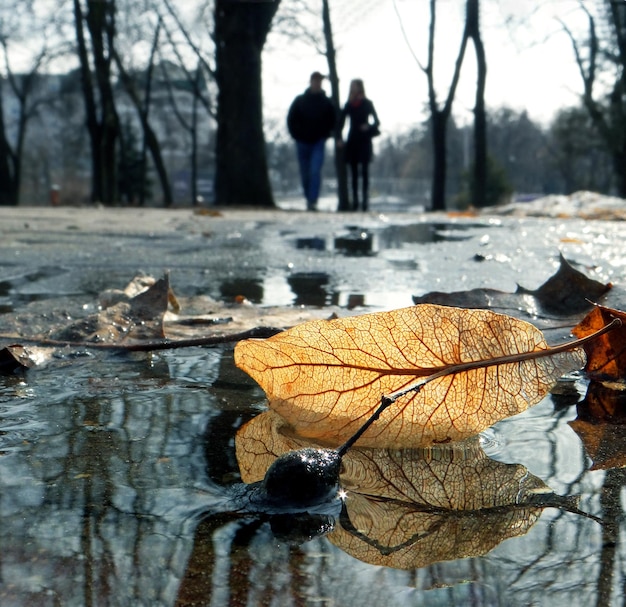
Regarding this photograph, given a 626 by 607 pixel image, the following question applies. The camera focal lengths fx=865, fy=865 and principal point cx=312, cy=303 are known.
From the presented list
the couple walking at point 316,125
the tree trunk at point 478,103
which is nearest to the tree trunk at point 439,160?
the tree trunk at point 478,103

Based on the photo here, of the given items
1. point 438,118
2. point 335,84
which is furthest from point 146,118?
point 438,118

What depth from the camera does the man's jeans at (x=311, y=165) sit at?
13.3 m

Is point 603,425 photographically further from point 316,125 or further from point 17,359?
point 316,125

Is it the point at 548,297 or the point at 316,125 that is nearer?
the point at 548,297

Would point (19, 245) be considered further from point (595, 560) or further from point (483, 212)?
point (483, 212)

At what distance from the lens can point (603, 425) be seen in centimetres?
129

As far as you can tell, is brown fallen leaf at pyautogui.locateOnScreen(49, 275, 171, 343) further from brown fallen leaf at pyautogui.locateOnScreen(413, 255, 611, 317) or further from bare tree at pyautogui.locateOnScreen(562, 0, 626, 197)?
bare tree at pyautogui.locateOnScreen(562, 0, 626, 197)

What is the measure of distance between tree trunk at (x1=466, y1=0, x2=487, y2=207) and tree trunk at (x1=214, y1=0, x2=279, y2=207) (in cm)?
599

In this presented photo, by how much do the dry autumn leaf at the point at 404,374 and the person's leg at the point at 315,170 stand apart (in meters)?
12.2

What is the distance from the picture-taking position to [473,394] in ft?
3.66

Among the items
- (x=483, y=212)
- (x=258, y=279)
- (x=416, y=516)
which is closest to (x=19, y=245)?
(x=258, y=279)

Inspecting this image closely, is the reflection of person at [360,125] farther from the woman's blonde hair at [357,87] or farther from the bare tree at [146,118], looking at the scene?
the bare tree at [146,118]

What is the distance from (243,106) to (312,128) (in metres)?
2.64

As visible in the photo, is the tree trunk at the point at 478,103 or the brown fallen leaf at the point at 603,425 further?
the tree trunk at the point at 478,103
